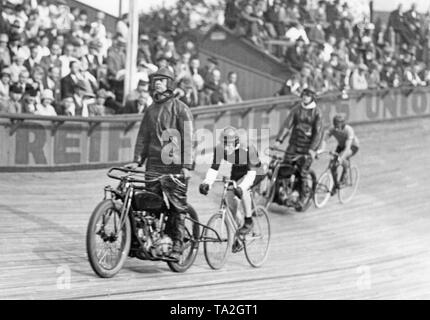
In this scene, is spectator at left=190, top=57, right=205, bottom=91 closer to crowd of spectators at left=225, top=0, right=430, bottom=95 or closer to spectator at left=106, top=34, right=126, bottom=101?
spectator at left=106, top=34, right=126, bottom=101

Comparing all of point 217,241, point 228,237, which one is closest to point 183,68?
point 228,237

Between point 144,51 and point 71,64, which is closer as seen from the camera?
point 71,64

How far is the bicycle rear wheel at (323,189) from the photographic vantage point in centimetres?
1584

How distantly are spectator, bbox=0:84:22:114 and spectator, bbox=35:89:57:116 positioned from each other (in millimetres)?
322

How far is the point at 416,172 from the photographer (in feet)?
64.8

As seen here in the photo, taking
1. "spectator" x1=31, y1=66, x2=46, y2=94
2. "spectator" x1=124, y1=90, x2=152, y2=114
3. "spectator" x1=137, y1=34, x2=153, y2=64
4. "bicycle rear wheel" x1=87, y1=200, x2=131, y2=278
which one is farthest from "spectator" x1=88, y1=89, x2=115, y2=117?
"bicycle rear wheel" x1=87, y1=200, x2=131, y2=278

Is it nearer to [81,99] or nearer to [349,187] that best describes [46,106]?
Result: [81,99]

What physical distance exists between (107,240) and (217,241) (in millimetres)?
1650

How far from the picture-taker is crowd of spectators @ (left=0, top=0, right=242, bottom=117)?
49.4ft

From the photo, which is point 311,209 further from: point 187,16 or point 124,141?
point 187,16

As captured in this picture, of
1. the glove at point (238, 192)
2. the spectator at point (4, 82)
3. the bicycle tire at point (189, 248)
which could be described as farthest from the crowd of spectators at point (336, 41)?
the bicycle tire at point (189, 248)

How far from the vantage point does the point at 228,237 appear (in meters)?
11.2

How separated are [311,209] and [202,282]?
18.5ft

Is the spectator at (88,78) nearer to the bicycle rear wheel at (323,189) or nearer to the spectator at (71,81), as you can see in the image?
the spectator at (71,81)
